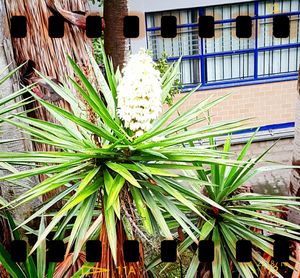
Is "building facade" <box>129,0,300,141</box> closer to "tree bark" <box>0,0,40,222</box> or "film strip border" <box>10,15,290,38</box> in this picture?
"film strip border" <box>10,15,290,38</box>

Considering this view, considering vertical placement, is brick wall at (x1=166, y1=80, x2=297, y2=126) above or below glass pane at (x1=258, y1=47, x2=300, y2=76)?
below

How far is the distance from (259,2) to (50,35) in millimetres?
6645

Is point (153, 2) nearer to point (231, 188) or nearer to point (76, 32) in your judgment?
point (76, 32)

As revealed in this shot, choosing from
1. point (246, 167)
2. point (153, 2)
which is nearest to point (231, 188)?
point (246, 167)

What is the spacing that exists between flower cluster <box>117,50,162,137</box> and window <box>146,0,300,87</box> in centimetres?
733

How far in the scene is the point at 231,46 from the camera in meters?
10.0

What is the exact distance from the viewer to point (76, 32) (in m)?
4.23

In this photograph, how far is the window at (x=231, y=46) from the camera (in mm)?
9617

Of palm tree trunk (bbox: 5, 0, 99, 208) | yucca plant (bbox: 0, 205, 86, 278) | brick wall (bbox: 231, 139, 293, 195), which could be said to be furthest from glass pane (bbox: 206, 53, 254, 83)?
yucca plant (bbox: 0, 205, 86, 278)

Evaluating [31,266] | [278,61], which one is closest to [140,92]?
[31,266]

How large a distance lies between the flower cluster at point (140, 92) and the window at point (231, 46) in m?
7.33

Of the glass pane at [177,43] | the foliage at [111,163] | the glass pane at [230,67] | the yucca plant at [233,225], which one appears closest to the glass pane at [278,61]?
the glass pane at [230,67]

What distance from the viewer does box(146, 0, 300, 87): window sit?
9.62 m

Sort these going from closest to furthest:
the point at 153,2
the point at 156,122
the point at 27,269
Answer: the point at 156,122
the point at 27,269
the point at 153,2
